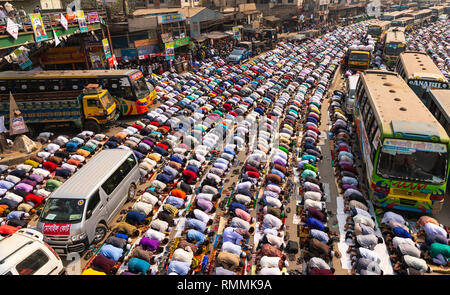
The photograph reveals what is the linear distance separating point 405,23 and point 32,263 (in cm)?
8051

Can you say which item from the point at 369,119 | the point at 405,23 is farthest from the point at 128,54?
the point at 405,23

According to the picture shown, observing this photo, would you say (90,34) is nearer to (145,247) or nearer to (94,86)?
(94,86)

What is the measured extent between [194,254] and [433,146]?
32.0 ft

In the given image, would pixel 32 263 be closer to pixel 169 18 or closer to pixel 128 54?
pixel 128 54

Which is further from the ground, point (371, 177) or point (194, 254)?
point (371, 177)

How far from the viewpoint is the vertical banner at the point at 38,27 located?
66.5 ft

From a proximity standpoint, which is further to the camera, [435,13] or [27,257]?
[435,13]

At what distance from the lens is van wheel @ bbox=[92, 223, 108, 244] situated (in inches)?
477

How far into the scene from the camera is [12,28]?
18266 mm

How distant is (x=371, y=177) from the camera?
13.1 m

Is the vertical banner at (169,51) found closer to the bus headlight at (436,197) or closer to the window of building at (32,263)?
the window of building at (32,263)

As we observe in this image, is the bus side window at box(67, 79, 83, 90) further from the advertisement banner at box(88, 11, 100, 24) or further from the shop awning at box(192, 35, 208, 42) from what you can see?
the shop awning at box(192, 35, 208, 42)
